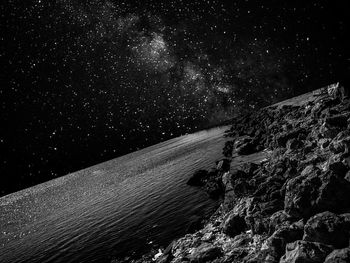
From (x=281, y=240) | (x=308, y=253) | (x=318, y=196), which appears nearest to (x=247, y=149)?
(x=318, y=196)

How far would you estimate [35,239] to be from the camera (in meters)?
39.2

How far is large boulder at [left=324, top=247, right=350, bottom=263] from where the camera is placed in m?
6.89

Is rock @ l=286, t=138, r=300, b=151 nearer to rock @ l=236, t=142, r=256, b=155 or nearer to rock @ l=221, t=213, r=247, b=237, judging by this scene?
rock @ l=221, t=213, r=247, b=237

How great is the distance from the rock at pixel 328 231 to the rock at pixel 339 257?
96 cm

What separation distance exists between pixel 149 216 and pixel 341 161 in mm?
22699

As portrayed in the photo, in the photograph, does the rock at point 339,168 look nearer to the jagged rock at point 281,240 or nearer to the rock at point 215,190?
the jagged rock at point 281,240

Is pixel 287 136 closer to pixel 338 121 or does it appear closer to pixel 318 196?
pixel 338 121

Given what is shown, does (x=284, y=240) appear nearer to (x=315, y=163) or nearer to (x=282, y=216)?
(x=282, y=216)

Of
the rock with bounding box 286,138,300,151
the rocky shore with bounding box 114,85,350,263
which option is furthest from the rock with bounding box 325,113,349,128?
the rock with bounding box 286,138,300,151

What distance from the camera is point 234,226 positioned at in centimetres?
1400

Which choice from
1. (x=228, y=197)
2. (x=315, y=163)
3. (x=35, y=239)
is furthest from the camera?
(x=35, y=239)

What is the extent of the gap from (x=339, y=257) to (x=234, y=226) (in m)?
7.30

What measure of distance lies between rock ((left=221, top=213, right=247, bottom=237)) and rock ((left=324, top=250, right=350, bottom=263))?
6.75 meters

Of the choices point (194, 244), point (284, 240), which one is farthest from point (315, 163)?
point (194, 244)
